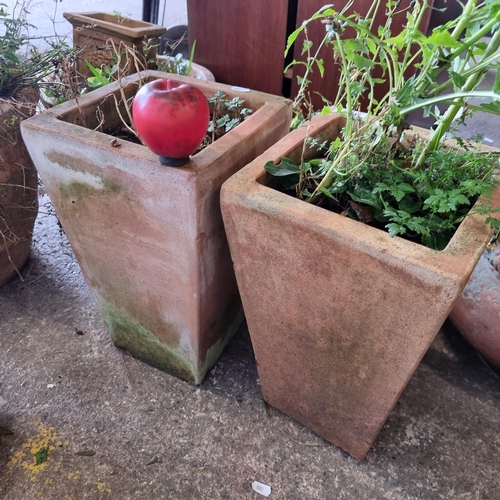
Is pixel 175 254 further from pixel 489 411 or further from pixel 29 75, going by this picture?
pixel 489 411

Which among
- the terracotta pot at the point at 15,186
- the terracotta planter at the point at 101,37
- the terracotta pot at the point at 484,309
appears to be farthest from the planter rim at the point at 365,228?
the terracotta planter at the point at 101,37

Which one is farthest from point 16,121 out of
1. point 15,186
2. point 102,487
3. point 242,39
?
point 242,39

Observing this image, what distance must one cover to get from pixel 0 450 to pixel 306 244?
958 millimetres

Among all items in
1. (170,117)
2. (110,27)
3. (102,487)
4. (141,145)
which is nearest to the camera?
(170,117)

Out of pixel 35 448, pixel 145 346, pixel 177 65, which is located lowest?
pixel 35 448

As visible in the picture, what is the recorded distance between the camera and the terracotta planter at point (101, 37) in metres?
1.70

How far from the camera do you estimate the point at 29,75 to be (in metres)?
1.41

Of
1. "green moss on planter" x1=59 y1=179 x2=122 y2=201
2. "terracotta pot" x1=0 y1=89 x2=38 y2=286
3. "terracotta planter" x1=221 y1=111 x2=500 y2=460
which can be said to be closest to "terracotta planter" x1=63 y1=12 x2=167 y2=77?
"terracotta pot" x1=0 y1=89 x2=38 y2=286

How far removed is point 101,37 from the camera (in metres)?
1.77

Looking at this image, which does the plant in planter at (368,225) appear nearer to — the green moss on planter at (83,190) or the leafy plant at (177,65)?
the green moss on planter at (83,190)

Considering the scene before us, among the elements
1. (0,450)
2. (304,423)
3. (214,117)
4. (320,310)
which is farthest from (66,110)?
(304,423)

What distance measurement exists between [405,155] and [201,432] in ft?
2.83

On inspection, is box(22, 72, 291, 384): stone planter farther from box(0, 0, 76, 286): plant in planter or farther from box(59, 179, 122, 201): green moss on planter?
box(0, 0, 76, 286): plant in planter

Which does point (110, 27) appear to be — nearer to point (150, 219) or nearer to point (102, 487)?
point (150, 219)
